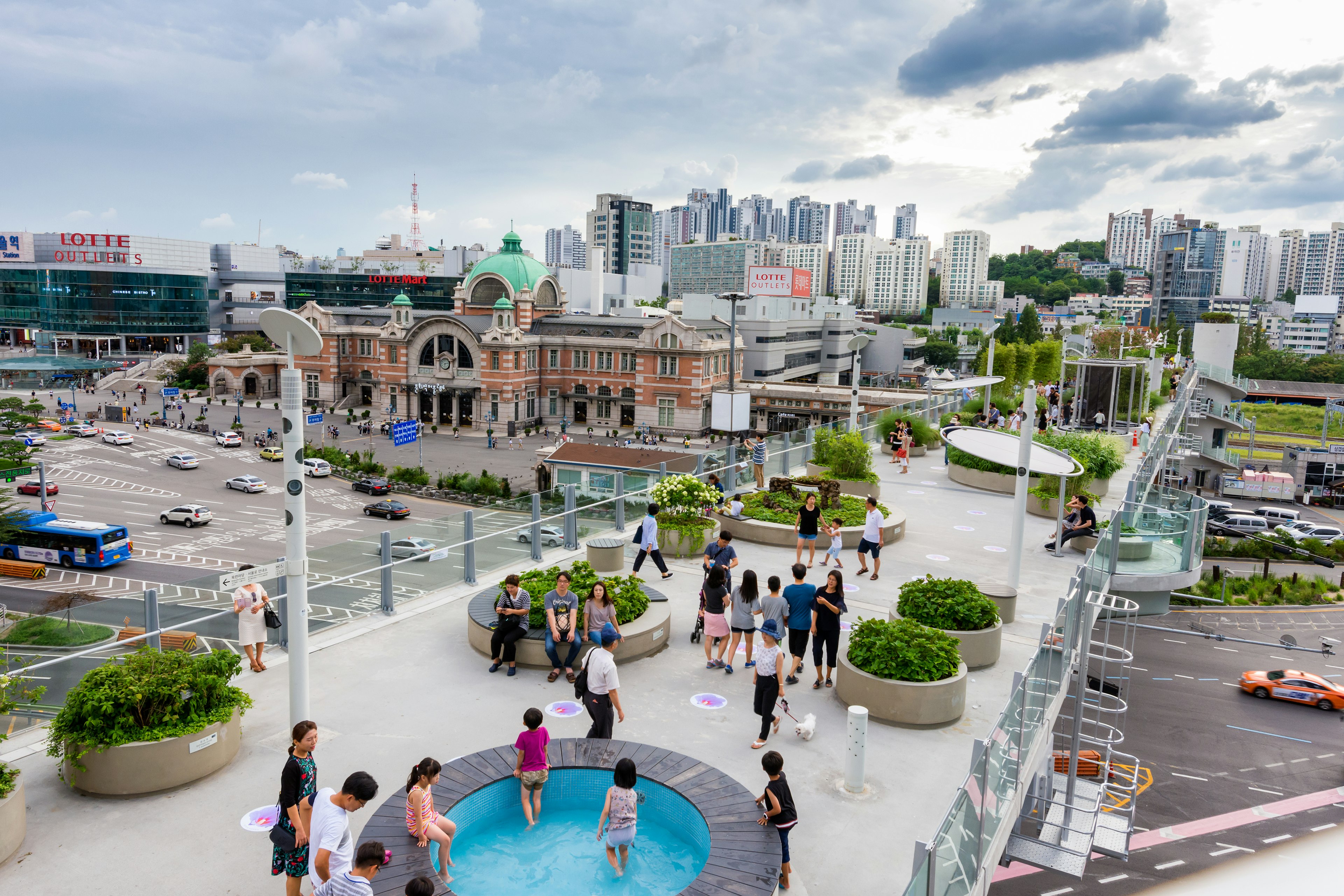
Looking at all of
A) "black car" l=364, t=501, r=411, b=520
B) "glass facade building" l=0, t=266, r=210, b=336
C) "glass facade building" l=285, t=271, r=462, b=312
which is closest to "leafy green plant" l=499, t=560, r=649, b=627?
"black car" l=364, t=501, r=411, b=520

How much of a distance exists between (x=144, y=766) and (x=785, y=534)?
37.8 ft

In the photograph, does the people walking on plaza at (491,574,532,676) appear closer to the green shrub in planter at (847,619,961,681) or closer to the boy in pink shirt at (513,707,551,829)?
the boy in pink shirt at (513,707,551,829)

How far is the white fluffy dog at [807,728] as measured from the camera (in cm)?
903

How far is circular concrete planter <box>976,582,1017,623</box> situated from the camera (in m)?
12.6

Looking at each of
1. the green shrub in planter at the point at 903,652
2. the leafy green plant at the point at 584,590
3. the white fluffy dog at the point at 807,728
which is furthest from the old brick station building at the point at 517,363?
the white fluffy dog at the point at 807,728

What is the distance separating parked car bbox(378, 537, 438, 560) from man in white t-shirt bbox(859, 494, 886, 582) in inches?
289

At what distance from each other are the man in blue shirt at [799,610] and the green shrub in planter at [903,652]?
60 centimetres

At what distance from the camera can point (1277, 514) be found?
54.3 metres

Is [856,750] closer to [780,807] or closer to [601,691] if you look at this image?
[780,807]

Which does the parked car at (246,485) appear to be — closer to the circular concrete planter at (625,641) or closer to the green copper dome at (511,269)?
the green copper dome at (511,269)

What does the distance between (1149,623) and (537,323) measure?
5426 cm

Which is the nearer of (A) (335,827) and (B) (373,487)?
(A) (335,827)

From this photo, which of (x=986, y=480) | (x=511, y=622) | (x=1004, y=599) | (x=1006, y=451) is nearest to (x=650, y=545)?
(x=511, y=622)

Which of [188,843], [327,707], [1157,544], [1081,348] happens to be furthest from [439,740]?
[1081,348]
